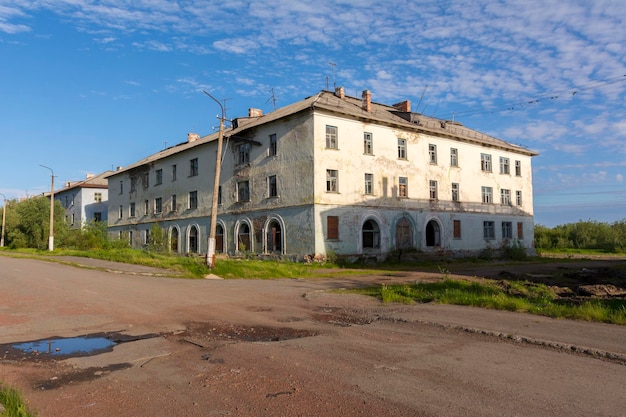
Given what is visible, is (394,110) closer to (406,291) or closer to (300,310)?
(406,291)

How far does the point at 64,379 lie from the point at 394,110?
3563 cm

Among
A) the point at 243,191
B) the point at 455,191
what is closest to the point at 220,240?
the point at 243,191

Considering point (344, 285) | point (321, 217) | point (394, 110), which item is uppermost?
point (394, 110)

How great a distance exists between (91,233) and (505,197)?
126 feet

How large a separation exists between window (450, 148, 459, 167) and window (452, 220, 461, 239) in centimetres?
453

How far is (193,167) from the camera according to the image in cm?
4044

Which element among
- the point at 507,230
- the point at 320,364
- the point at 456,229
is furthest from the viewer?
the point at 507,230

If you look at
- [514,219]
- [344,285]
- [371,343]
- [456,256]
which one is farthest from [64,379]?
[514,219]

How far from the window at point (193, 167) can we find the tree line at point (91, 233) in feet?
18.3

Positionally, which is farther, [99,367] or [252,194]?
[252,194]

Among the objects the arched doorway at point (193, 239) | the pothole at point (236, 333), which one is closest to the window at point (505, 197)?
the arched doorway at point (193, 239)

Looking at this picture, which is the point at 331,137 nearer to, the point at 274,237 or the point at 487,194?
the point at 274,237

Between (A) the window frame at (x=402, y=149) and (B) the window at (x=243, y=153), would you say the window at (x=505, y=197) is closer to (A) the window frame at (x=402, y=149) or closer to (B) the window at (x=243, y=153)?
(A) the window frame at (x=402, y=149)

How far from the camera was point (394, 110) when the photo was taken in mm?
38469
